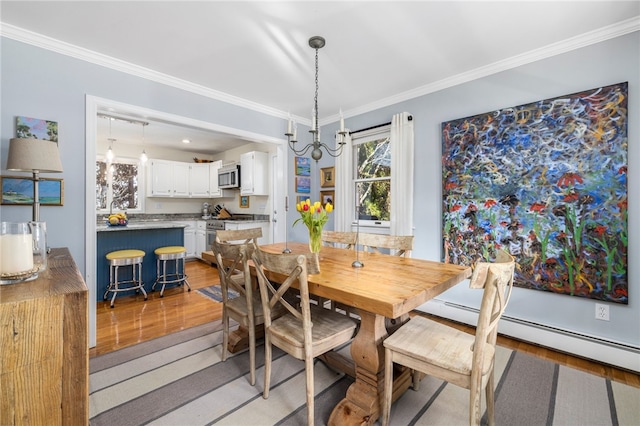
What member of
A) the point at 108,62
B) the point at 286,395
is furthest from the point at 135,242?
the point at 286,395

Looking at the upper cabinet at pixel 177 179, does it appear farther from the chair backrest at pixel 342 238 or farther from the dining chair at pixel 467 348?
the dining chair at pixel 467 348

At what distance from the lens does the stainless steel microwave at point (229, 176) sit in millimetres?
5590

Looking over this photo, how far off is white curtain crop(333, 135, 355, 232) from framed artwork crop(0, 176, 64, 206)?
115 inches

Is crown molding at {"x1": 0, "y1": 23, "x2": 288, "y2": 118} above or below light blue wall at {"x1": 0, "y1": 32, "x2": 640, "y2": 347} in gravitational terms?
above

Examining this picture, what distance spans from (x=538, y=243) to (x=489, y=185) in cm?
64

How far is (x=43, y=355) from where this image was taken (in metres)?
0.67

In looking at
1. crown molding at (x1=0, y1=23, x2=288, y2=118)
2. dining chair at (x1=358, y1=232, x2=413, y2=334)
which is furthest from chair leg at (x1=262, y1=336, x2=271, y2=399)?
crown molding at (x1=0, y1=23, x2=288, y2=118)

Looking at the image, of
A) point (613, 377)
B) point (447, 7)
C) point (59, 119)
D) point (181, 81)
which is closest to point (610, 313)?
point (613, 377)

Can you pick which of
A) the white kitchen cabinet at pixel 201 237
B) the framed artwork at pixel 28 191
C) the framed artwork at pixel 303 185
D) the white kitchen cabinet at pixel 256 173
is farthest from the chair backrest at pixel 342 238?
the white kitchen cabinet at pixel 201 237

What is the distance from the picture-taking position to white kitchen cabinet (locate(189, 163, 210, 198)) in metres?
6.41

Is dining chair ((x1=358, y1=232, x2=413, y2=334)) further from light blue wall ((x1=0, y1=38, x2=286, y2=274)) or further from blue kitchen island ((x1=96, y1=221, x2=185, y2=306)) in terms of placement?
blue kitchen island ((x1=96, y1=221, x2=185, y2=306))

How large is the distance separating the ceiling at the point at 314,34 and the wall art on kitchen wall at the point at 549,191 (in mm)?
495

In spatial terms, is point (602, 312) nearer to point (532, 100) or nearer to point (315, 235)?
point (532, 100)

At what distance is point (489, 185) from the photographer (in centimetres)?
270
